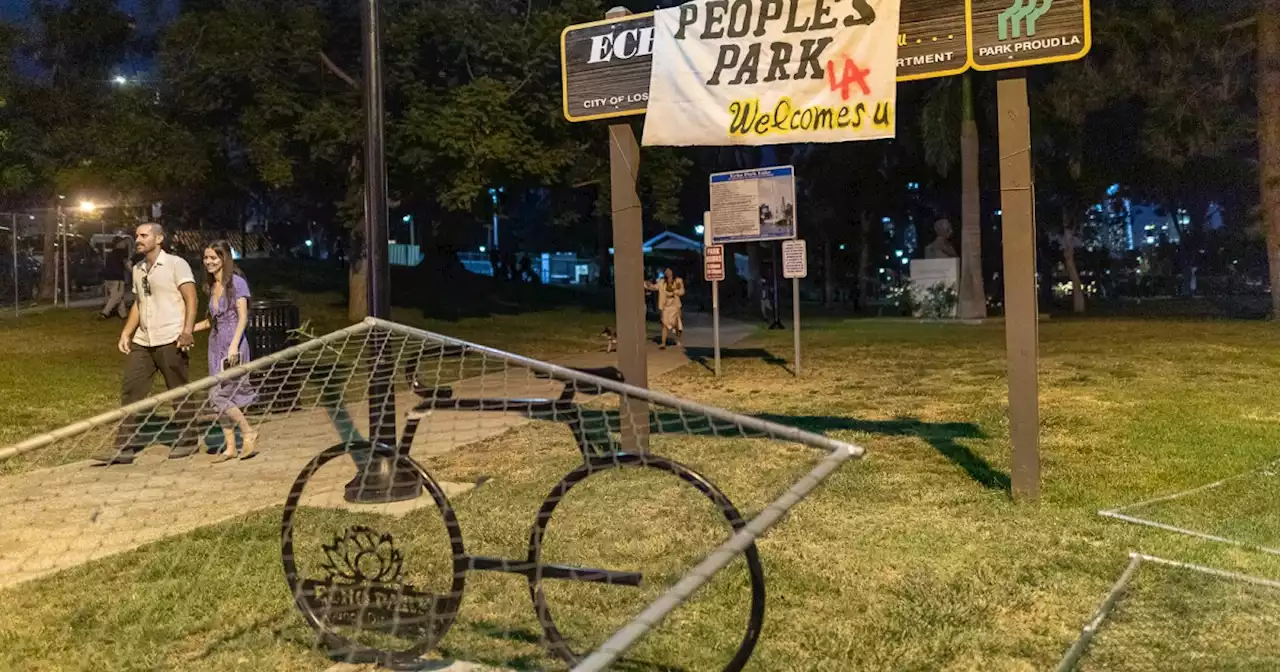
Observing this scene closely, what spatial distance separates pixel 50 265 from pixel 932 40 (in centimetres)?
2268

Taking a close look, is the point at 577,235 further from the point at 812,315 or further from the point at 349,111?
the point at 349,111

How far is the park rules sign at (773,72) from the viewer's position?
259 inches

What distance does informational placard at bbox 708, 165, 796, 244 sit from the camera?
14766mm

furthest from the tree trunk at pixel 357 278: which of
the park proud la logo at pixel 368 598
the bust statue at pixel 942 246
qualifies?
the park proud la logo at pixel 368 598

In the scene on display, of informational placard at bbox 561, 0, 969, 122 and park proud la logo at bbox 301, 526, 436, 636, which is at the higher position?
informational placard at bbox 561, 0, 969, 122

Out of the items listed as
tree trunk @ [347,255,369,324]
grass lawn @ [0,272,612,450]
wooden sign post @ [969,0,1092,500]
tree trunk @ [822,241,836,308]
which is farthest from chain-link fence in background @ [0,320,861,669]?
tree trunk @ [822,241,836,308]

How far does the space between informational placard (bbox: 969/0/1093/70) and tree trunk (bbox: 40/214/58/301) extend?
22381 millimetres

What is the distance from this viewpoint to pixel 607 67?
7.57m

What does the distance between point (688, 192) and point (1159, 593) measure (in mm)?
44656

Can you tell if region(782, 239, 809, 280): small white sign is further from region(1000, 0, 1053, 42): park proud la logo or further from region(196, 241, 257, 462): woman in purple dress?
region(1000, 0, 1053, 42): park proud la logo

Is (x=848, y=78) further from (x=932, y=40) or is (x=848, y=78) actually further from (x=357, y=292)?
(x=357, y=292)

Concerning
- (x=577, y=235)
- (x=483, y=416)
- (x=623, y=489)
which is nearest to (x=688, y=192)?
(x=577, y=235)

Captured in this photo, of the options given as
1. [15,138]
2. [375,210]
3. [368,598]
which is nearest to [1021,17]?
[375,210]

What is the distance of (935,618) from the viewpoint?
4395 mm
